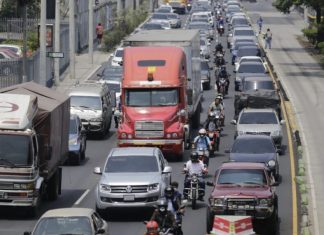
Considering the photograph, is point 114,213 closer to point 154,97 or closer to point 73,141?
point 73,141

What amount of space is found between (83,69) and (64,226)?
52.1 meters

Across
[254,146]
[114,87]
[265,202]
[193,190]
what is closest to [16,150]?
[193,190]

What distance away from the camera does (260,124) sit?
45188 millimetres

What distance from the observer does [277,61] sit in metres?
84.1

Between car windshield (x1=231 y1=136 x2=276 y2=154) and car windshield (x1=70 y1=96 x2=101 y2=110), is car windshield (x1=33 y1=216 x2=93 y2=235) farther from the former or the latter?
car windshield (x1=70 y1=96 x2=101 y2=110)

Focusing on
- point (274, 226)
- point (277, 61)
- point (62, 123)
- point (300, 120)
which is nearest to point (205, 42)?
point (277, 61)

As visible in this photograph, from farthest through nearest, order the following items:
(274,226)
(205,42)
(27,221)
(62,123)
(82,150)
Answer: (205,42) → (82,150) → (62,123) → (27,221) → (274,226)

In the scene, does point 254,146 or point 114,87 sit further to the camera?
point 114,87

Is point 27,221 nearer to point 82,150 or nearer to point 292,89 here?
point 82,150

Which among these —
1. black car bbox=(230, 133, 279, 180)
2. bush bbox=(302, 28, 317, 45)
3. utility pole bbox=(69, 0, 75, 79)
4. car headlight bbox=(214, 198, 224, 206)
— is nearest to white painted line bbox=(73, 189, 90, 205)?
black car bbox=(230, 133, 279, 180)

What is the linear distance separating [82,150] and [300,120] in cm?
1424

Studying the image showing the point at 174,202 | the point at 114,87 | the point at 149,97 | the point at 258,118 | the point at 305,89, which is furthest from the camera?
the point at 305,89

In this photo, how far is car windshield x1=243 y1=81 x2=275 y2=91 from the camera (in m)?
55.7

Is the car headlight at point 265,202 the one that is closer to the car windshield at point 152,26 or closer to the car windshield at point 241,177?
the car windshield at point 241,177
